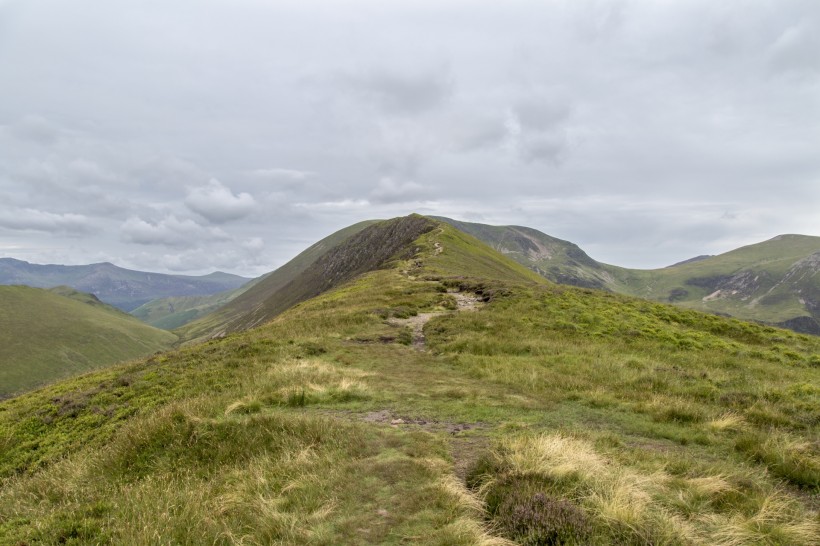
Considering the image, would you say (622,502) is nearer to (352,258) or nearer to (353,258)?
(353,258)

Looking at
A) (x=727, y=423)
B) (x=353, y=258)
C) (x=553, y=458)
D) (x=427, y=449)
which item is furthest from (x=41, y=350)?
(x=727, y=423)

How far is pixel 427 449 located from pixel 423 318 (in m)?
24.5

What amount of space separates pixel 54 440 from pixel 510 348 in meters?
21.1

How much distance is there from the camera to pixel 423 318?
33.4 meters

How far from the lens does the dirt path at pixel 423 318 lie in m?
26.8

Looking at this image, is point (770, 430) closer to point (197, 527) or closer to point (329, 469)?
point (329, 469)

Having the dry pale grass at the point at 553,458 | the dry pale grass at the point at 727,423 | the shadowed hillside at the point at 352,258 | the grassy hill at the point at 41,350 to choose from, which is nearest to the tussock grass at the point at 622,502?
the dry pale grass at the point at 553,458

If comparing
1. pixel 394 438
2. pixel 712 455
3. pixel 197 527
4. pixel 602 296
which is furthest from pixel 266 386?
pixel 602 296

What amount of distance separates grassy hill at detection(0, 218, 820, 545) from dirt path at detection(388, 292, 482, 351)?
10.5 feet

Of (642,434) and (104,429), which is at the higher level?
(642,434)

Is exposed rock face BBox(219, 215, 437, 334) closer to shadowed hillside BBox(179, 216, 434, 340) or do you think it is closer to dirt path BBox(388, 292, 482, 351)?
shadowed hillside BBox(179, 216, 434, 340)

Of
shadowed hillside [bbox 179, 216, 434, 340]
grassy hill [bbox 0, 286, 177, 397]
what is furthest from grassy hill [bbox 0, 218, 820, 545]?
grassy hill [bbox 0, 286, 177, 397]

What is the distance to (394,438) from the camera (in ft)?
31.9

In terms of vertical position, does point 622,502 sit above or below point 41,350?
above
